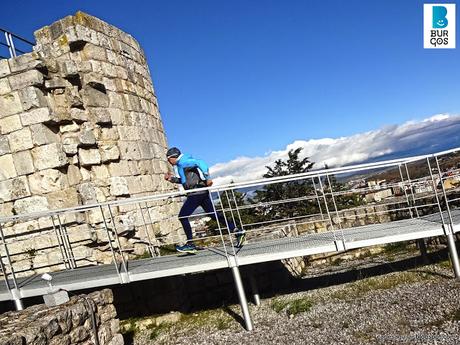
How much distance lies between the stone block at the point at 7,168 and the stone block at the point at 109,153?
1542 millimetres

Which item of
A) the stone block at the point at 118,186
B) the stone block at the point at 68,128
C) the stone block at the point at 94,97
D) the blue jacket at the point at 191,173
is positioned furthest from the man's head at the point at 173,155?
the stone block at the point at 94,97

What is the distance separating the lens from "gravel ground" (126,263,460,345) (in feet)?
14.0

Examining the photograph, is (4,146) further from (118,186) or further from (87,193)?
(118,186)

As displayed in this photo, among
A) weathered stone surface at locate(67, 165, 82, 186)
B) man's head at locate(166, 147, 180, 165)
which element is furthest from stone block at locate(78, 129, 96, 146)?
man's head at locate(166, 147, 180, 165)

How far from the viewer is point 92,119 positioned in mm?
7629

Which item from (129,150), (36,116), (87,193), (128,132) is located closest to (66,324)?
(87,193)

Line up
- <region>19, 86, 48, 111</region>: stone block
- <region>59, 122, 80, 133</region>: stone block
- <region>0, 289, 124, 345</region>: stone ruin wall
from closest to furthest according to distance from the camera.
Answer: <region>0, 289, 124, 345</region>: stone ruin wall
<region>19, 86, 48, 111</region>: stone block
<region>59, 122, 80, 133</region>: stone block

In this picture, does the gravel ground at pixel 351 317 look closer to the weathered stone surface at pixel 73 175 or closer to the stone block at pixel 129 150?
the weathered stone surface at pixel 73 175

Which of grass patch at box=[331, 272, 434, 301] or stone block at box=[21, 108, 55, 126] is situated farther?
stone block at box=[21, 108, 55, 126]

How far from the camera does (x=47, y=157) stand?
273 inches

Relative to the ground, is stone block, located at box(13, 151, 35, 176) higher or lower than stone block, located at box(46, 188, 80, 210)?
higher

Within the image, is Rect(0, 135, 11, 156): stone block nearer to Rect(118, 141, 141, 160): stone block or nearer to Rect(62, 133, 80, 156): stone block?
Rect(62, 133, 80, 156): stone block

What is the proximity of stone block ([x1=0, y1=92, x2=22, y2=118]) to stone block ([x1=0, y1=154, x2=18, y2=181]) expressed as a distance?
77 centimetres

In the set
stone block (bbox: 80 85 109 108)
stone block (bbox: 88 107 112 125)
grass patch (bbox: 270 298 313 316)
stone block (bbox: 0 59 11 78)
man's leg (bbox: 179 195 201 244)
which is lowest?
grass patch (bbox: 270 298 313 316)
